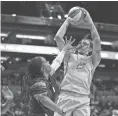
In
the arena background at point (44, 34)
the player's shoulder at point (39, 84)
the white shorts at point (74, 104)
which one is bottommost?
the arena background at point (44, 34)

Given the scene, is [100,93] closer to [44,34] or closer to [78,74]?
[44,34]

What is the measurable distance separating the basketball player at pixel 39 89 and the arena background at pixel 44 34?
6184 millimetres

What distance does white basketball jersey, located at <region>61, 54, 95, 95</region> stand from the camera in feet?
11.3

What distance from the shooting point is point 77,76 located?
346cm

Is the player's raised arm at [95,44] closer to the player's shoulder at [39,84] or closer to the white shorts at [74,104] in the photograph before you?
the white shorts at [74,104]

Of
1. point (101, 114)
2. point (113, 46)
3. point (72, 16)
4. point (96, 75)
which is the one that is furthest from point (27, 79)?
point (96, 75)

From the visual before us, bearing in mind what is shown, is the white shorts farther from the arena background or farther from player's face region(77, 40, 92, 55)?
the arena background

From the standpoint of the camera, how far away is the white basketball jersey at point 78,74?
3.45 metres

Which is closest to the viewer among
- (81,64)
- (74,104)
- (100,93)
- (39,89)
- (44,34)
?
(39,89)

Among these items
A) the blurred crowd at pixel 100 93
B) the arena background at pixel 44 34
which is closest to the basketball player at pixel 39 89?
the arena background at pixel 44 34

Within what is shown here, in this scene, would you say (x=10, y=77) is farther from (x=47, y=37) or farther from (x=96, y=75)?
(x=96, y=75)

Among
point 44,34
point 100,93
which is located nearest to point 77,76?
point 44,34

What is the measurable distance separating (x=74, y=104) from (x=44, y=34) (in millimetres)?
7618

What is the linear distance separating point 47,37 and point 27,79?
7.91 meters
